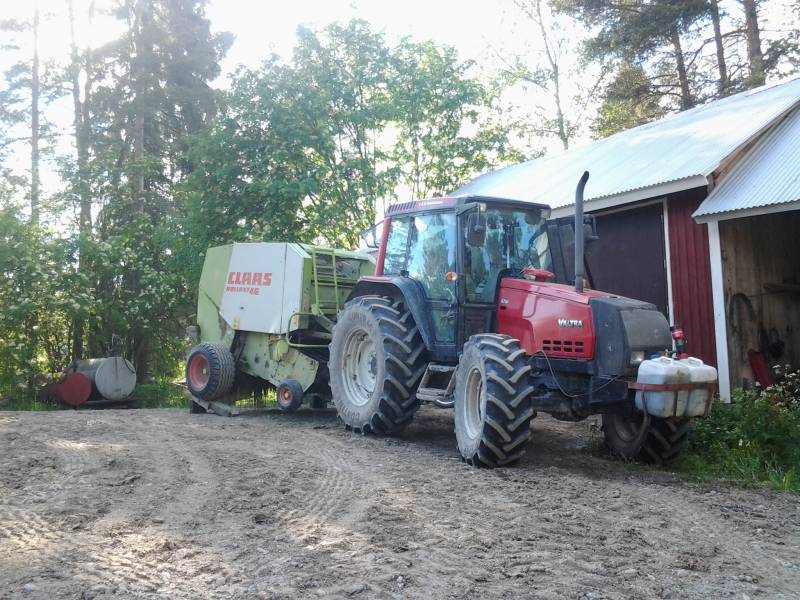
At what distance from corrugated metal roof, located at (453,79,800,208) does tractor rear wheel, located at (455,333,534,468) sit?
13.2 feet

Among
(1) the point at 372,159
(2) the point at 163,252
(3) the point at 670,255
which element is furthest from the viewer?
(2) the point at 163,252

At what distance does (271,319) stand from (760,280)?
21.0 ft

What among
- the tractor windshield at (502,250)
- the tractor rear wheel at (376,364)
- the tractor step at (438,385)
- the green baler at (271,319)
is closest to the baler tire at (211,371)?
the green baler at (271,319)

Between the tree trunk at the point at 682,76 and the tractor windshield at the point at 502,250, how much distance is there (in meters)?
13.6

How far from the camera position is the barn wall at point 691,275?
28.8 feet

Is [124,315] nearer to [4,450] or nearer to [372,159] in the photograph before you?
[372,159]

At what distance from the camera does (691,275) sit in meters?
9.00

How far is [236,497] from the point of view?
16.1 feet

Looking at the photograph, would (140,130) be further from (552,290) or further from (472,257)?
(552,290)

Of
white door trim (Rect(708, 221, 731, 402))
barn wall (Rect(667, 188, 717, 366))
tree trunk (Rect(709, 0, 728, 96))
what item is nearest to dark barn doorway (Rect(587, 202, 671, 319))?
barn wall (Rect(667, 188, 717, 366))

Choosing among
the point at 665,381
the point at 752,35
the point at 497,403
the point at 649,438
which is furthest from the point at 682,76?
the point at 497,403

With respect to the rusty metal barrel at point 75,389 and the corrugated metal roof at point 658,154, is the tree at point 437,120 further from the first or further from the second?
the rusty metal barrel at point 75,389

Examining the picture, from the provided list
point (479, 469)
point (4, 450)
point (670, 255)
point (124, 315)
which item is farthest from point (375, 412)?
point (124, 315)

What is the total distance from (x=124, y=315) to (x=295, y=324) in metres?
8.92
